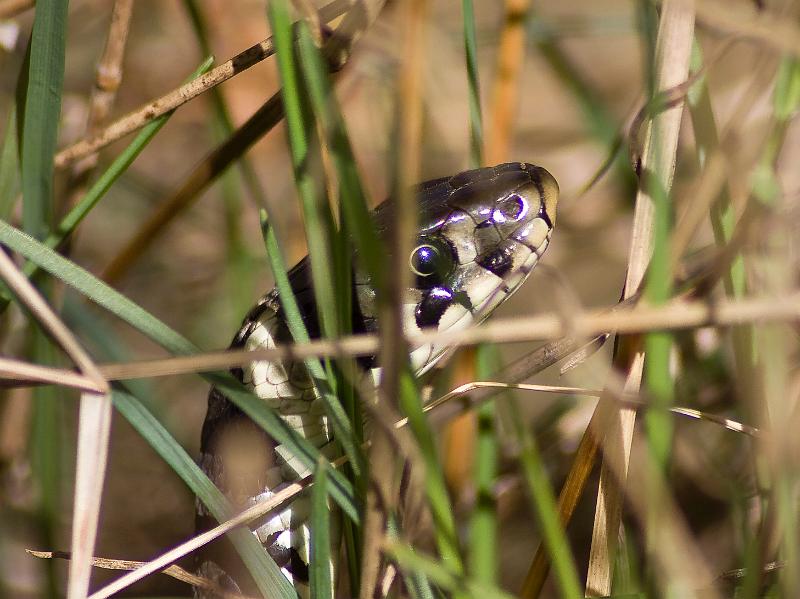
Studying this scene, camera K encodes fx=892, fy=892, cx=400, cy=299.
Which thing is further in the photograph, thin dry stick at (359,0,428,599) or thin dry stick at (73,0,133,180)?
thin dry stick at (73,0,133,180)

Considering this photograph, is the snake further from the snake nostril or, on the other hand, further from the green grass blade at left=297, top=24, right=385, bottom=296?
the green grass blade at left=297, top=24, right=385, bottom=296

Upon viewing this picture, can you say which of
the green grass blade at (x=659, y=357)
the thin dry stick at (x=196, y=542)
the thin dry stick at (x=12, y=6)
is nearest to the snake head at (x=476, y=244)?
the thin dry stick at (x=196, y=542)

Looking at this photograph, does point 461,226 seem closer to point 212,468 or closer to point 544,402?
point 212,468

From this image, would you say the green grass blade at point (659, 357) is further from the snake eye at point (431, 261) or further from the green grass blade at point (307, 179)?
the snake eye at point (431, 261)

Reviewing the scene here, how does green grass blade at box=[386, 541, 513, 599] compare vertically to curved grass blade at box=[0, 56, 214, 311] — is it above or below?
below

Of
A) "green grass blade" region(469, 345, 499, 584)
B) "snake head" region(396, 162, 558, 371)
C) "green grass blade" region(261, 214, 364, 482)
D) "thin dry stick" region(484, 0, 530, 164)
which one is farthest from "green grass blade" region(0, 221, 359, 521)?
"thin dry stick" region(484, 0, 530, 164)

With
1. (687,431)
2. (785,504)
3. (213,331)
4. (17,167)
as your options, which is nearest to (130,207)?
(213,331)

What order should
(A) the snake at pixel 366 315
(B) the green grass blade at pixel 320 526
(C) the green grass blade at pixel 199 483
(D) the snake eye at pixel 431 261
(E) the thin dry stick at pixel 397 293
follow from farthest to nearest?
(D) the snake eye at pixel 431 261, (A) the snake at pixel 366 315, (C) the green grass blade at pixel 199 483, (B) the green grass blade at pixel 320 526, (E) the thin dry stick at pixel 397 293
